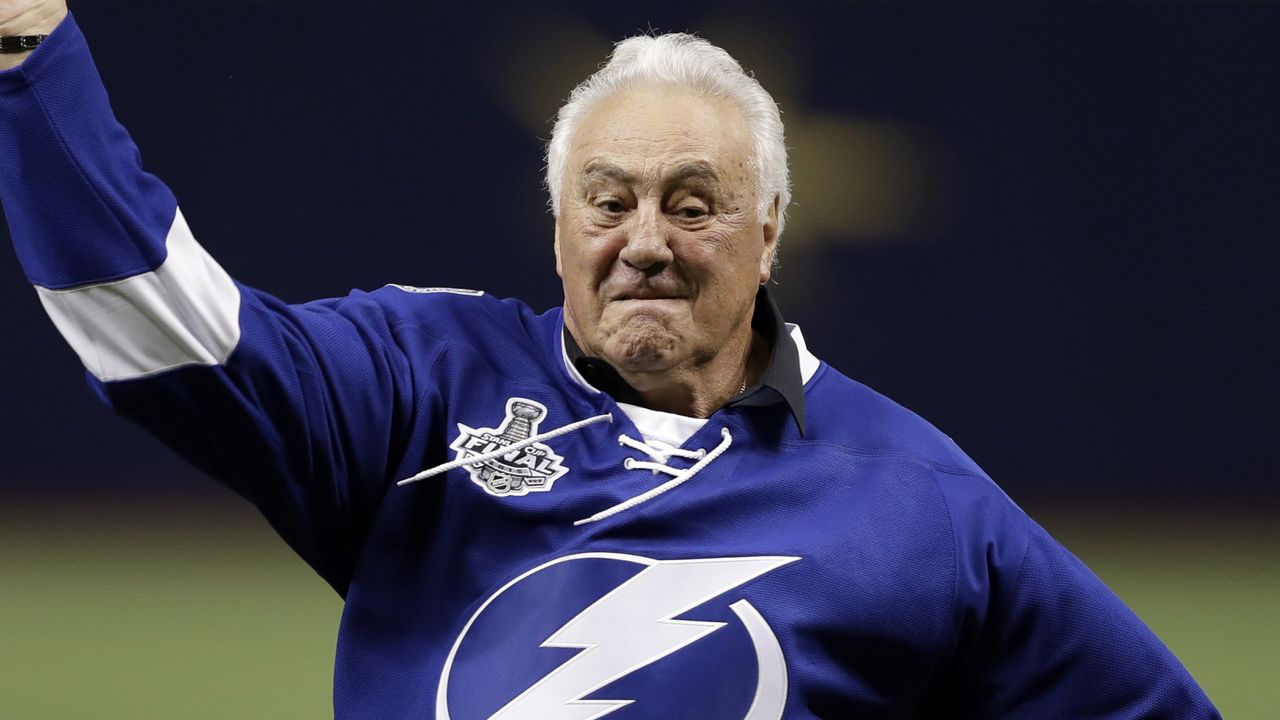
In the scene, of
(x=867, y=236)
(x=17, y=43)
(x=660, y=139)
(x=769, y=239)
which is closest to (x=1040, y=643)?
(x=769, y=239)

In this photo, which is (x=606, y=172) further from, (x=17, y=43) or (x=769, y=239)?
(x=17, y=43)

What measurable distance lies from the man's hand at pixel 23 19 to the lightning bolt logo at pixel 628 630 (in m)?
0.55

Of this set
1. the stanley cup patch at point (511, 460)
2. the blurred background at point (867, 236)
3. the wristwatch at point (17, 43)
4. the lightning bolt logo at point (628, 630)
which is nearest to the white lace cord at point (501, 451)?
the stanley cup patch at point (511, 460)

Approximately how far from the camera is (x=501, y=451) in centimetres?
121

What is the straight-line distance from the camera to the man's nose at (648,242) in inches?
48.9

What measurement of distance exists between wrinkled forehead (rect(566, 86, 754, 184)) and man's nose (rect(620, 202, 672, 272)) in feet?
0.11

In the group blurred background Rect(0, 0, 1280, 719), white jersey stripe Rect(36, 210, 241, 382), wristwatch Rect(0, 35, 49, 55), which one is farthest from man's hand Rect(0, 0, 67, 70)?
blurred background Rect(0, 0, 1280, 719)

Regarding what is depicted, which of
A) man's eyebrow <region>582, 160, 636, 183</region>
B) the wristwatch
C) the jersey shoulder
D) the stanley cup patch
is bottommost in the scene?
the stanley cup patch

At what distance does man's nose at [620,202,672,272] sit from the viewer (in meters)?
1.24

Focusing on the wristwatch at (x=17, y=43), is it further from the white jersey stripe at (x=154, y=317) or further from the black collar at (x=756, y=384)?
the black collar at (x=756, y=384)

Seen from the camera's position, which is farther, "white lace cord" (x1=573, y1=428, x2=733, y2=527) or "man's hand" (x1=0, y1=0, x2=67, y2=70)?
"white lace cord" (x1=573, y1=428, x2=733, y2=527)

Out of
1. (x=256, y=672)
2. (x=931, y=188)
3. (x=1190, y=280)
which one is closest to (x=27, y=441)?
(x=256, y=672)

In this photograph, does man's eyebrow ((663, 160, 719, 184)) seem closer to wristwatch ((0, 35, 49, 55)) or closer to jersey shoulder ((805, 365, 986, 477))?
jersey shoulder ((805, 365, 986, 477))

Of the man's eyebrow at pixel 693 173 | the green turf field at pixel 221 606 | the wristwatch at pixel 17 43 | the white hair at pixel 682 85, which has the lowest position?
the green turf field at pixel 221 606
